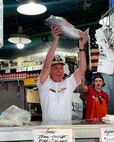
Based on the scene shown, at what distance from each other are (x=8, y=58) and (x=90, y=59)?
3.70 m

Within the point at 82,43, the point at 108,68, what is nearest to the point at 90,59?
the point at 82,43

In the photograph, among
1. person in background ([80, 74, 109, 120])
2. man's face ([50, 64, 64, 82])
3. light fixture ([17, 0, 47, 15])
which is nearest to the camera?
man's face ([50, 64, 64, 82])

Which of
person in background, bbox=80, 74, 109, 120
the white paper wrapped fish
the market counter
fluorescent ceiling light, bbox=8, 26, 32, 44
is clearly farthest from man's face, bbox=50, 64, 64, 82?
fluorescent ceiling light, bbox=8, 26, 32, 44

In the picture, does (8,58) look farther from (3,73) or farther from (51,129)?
(51,129)

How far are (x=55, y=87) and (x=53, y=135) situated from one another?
4.26ft

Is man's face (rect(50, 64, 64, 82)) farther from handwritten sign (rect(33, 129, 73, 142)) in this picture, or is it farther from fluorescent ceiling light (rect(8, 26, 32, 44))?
fluorescent ceiling light (rect(8, 26, 32, 44))

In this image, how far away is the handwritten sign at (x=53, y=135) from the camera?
1348 mm

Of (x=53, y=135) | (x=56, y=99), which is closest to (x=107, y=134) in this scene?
(x=53, y=135)

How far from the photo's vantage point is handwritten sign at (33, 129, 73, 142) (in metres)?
1.35

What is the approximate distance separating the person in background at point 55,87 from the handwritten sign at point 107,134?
1.02m

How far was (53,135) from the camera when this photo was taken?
1.36m

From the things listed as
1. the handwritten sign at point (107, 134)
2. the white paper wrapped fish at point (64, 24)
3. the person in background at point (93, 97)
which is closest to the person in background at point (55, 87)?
→ the white paper wrapped fish at point (64, 24)

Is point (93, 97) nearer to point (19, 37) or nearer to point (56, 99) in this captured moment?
point (56, 99)

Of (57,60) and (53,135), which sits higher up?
(57,60)
